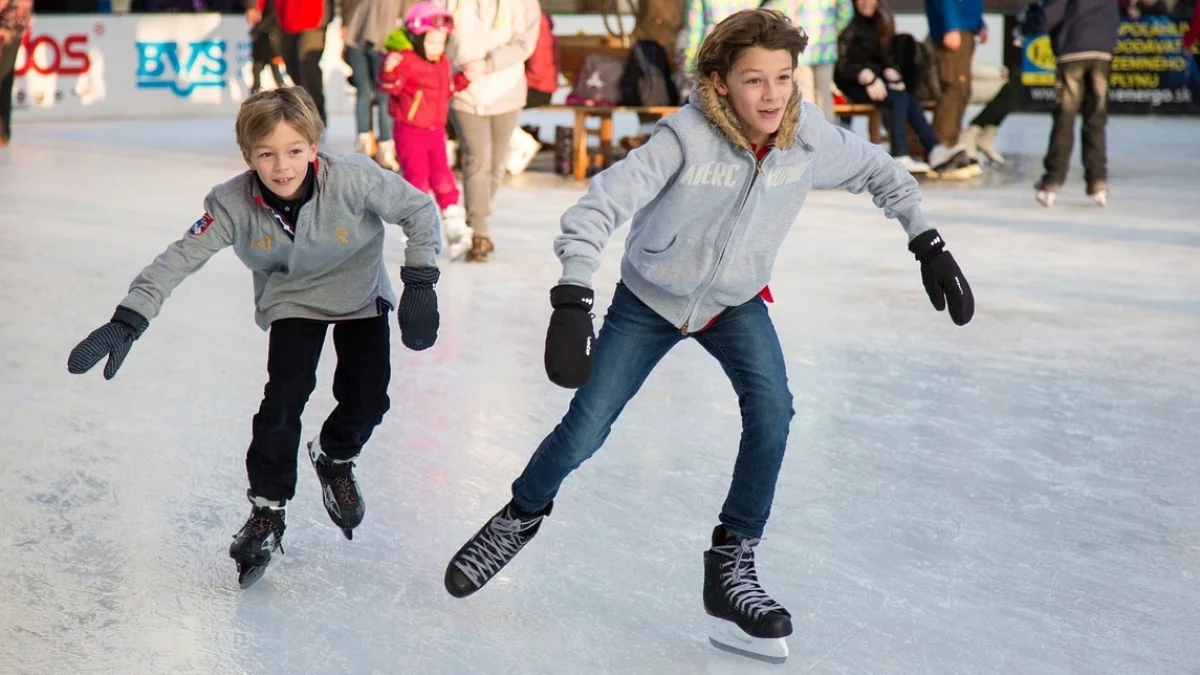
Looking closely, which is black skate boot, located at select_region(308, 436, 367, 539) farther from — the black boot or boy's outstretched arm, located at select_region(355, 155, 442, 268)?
the black boot

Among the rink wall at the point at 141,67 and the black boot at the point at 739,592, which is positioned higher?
the black boot at the point at 739,592

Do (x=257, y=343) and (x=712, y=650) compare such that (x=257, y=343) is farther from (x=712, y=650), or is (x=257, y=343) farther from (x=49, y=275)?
(x=712, y=650)

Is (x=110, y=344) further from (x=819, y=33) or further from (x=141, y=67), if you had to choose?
(x=141, y=67)

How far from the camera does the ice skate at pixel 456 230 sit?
5.99 meters

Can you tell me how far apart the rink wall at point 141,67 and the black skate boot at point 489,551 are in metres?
11.6

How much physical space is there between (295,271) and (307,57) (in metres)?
8.20

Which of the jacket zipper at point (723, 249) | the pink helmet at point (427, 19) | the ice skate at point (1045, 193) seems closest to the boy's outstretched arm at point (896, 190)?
the jacket zipper at point (723, 249)

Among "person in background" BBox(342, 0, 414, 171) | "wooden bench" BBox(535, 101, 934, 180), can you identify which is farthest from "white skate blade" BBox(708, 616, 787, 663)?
"wooden bench" BBox(535, 101, 934, 180)

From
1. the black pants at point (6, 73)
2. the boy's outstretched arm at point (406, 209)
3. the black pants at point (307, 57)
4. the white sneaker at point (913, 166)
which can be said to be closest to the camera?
the boy's outstretched arm at point (406, 209)

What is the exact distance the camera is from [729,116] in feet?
7.27

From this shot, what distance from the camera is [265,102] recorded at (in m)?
2.37

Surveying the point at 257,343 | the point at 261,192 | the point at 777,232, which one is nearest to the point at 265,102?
the point at 261,192

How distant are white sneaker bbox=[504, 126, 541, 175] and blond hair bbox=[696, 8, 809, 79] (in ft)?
23.3

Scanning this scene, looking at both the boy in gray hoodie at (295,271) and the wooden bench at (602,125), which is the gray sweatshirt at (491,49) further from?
the boy in gray hoodie at (295,271)
